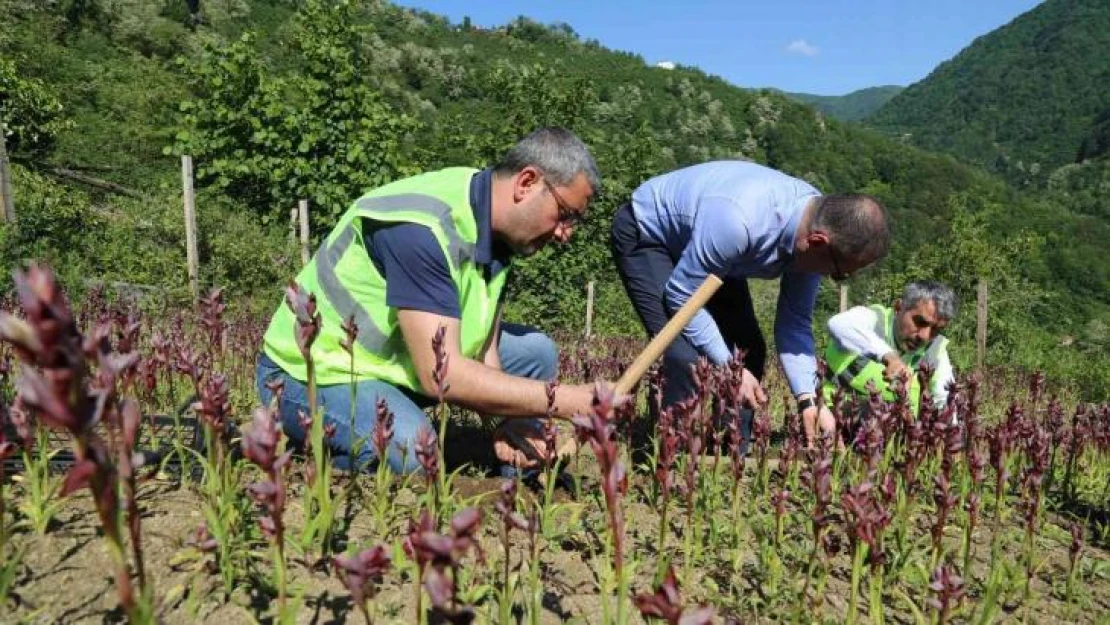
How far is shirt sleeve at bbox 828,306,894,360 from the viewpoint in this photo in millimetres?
5465

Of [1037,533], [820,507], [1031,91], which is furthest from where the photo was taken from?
[1031,91]

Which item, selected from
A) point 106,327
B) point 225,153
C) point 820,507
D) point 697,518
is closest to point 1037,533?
point 697,518

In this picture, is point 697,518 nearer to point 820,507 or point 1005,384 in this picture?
point 820,507

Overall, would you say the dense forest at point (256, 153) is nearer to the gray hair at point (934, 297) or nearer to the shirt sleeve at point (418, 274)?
the shirt sleeve at point (418, 274)

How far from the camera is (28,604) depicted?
2012mm

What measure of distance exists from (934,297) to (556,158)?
358 cm

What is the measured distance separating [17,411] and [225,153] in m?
14.3

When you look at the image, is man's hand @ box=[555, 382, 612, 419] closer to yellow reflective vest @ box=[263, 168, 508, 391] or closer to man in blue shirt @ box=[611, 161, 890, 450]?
yellow reflective vest @ box=[263, 168, 508, 391]

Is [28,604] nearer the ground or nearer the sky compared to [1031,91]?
nearer the ground

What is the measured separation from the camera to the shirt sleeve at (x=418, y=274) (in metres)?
3.06


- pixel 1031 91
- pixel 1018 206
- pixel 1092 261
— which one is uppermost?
pixel 1031 91

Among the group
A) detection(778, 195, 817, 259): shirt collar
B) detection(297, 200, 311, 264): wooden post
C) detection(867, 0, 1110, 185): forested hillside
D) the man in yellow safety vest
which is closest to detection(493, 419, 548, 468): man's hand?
the man in yellow safety vest

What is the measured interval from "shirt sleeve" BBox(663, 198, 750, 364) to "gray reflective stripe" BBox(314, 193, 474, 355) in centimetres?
152

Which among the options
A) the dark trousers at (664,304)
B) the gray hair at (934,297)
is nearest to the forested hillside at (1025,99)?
the gray hair at (934,297)
